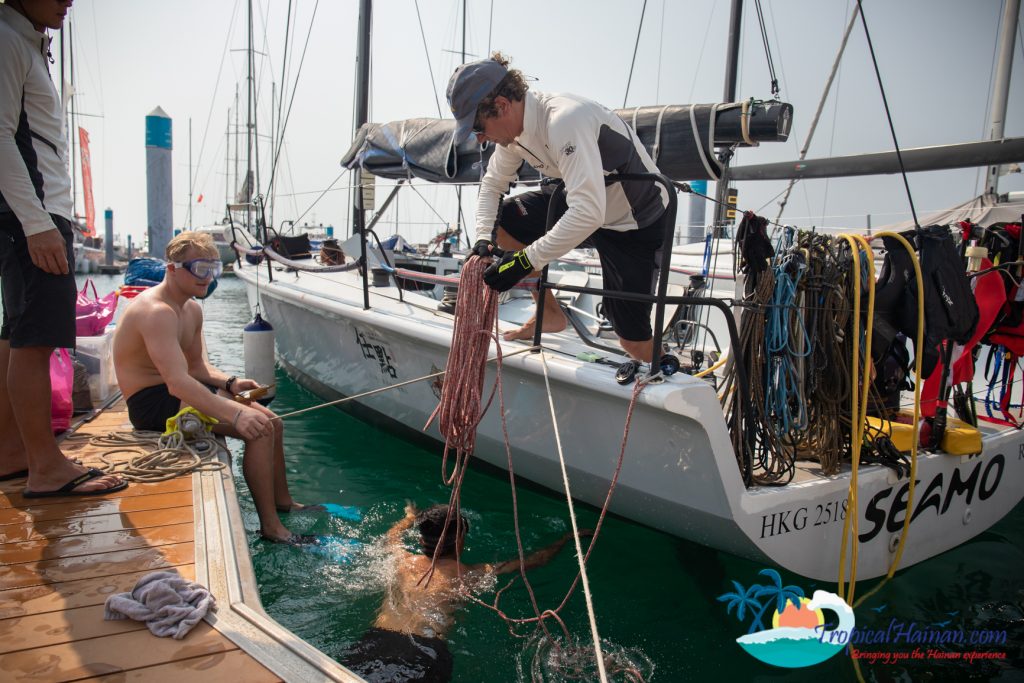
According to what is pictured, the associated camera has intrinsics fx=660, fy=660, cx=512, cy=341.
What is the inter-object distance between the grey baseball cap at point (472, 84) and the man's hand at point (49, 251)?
156 cm

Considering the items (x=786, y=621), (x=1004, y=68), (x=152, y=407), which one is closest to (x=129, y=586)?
(x=152, y=407)

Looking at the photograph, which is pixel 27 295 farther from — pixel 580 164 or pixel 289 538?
pixel 580 164

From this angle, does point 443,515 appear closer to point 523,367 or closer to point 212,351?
point 523,367

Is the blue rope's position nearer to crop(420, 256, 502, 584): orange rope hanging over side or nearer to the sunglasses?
crop(420, 256, 502, 584): orange rope hanging over side

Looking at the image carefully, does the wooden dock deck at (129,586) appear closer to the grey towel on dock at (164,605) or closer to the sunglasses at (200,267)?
the grey towel on dock at (164,605)

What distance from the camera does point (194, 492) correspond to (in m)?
2.94

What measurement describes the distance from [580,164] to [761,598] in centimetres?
247

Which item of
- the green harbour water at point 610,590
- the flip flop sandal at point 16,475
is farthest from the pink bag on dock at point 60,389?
the green harbour water at point 610,590

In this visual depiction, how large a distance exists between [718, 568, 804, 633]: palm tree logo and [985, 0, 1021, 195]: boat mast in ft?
13.7

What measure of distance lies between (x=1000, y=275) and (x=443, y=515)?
3456 millimetres

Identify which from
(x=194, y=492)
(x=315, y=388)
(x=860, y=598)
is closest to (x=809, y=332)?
(x=860, y=598)

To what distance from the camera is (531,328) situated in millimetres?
4219

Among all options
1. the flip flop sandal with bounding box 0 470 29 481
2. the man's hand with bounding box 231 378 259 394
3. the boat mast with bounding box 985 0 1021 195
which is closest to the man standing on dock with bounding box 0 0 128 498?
the flip flop sandal with bounding box 0 470 29 481

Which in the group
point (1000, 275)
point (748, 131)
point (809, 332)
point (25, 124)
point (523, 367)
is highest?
point (748, 131)
